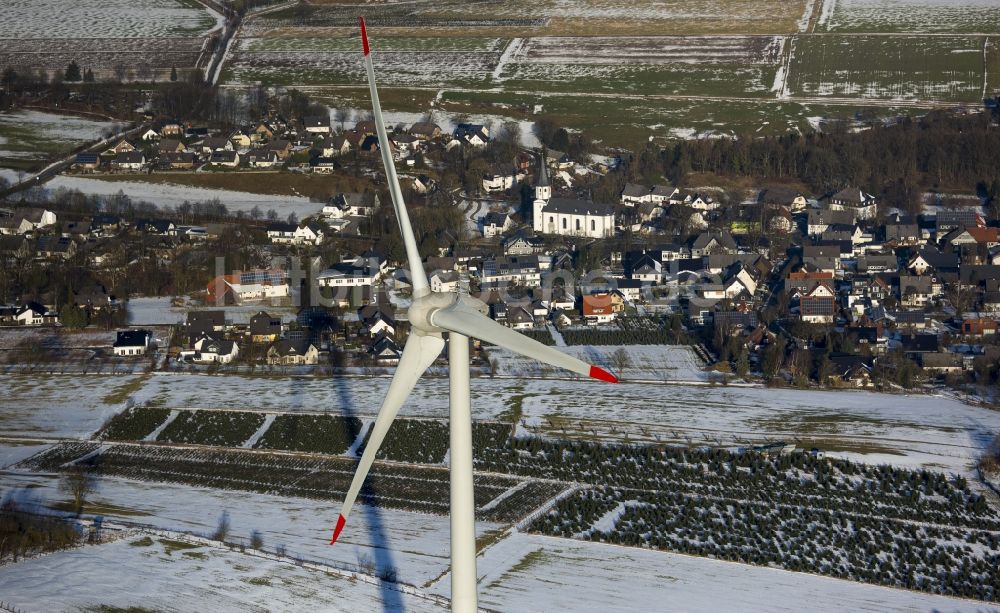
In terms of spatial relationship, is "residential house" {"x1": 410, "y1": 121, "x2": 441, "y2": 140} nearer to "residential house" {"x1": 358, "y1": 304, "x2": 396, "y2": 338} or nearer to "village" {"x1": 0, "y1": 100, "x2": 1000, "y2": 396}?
"village" {"x1": 0, "y1": 100, "x2": 1000, "y2": 396}

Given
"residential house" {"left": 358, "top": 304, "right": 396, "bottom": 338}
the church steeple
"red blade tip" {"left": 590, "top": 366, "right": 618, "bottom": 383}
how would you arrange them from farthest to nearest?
1. the church steeple
2. "residential house" {"left": 358, "top": 304, "right": 396, "bottom": 338}
3. "red blade tip" {"left": 590, "top": 366, "right": 618, "bottom": 383}

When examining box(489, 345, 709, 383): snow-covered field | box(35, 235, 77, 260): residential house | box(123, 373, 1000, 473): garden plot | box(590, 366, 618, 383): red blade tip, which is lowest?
box(123, 373, 1000, 473): garden plot

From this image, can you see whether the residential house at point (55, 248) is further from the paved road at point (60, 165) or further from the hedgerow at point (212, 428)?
the hedgerow at point (212, 428)

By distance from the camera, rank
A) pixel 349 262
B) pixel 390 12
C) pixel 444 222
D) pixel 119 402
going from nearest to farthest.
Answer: pixel 119 402 → pixel 349 262 → pixel 444 222 → pixel 390 12

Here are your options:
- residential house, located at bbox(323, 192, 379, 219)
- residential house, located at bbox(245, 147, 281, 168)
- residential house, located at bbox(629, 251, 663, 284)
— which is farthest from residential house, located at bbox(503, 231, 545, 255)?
residential house, located at bbox(245, 147, 281, 168)

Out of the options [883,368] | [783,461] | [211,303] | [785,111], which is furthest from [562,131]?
[783,461]

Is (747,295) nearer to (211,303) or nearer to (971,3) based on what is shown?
(211,303)

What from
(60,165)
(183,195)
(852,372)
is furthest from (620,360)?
(60,165)

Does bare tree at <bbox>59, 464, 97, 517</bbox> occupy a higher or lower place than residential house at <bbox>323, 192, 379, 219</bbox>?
lower
